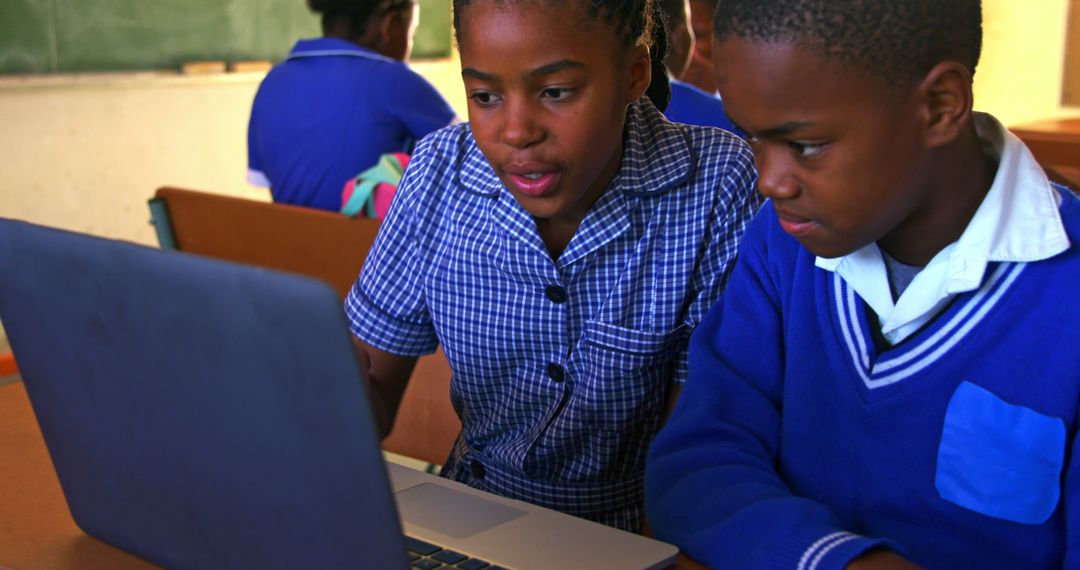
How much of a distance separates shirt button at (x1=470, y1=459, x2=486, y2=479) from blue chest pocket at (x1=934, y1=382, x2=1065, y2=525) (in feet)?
1.89

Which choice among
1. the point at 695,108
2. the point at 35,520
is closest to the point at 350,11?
the point at 695,108

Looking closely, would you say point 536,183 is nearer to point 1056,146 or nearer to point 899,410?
point 899,410

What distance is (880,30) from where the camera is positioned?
0.89m

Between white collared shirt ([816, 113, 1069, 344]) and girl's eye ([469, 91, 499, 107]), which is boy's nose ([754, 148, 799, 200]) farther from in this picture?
girl's eye ([469, 91, 499, 107])

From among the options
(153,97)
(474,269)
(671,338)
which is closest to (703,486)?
(671,338)

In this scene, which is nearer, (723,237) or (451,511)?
(451,511)

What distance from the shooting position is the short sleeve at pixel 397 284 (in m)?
1.38

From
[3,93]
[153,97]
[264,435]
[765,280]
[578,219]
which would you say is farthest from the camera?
[153,97]

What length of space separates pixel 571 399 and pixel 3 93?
3.59 m

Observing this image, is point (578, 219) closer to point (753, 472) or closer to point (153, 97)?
point (753, 472)

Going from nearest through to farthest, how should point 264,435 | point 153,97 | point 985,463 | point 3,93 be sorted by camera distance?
point 264,435 → point 985,463 → point 3,93 → point 153,97

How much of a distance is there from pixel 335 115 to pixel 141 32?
1.89 m

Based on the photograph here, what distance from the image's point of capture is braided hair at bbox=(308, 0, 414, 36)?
326cm

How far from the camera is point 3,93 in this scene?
4.25 m
